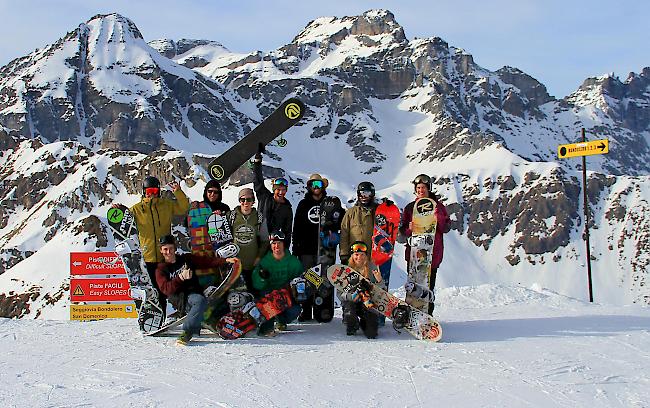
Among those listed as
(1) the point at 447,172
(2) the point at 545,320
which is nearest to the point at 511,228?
(1) the point at 447,172

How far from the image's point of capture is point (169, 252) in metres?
7.86

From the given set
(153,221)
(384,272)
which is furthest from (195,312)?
(384,272)

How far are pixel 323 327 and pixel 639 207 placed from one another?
16808 cm

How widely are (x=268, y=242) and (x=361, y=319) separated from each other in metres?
1.70

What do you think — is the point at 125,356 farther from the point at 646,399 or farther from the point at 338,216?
the point at 646,399

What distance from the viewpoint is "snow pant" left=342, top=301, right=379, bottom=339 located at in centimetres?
809

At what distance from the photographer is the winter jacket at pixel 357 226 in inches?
334

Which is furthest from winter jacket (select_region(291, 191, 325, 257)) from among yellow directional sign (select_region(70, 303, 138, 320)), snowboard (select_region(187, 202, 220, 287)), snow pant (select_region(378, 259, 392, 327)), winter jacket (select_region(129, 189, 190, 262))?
yellow directional sign (select_region(70, 303, 138, 320))

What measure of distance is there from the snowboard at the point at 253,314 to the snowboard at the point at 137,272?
3.21 feet

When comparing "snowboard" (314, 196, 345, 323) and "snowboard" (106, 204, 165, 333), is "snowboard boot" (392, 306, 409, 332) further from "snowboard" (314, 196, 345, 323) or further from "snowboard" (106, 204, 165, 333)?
"snowboard" (106, 204, 165, 333)

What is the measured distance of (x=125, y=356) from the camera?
7000 mm

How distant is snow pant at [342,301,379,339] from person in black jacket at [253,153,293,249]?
1.32 metres

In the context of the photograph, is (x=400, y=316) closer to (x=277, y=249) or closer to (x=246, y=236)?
(x=277, y=249)

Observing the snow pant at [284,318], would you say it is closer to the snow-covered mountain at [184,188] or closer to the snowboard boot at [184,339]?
the snowboard boot at [184,339]
